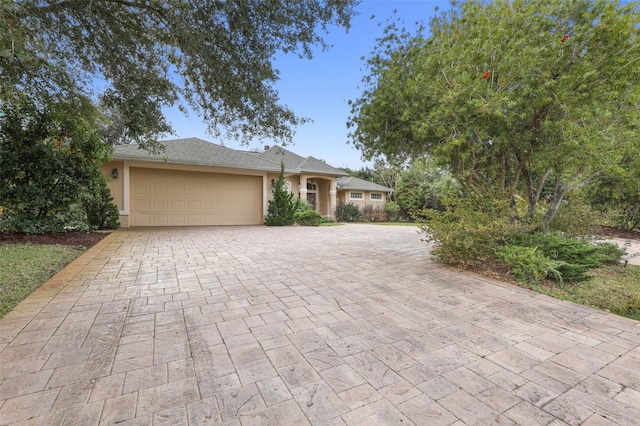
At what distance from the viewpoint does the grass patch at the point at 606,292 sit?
10.5 feet

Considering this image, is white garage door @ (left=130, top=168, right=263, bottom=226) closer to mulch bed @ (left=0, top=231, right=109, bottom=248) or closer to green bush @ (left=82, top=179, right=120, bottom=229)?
green bush @ (left=82, top=179, right=120, bottom=229)

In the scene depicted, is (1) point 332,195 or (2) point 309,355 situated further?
(1) point 332,195

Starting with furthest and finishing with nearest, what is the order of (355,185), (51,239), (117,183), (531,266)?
(355,185)
(117,183)
(51,239)
(531,266)

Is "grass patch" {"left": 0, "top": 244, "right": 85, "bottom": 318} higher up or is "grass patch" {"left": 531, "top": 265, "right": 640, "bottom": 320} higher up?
"grass patch" {"left": 0, "top": 244, "right": 85, "bottom": 318}

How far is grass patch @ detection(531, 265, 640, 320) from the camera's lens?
3197 millimetres

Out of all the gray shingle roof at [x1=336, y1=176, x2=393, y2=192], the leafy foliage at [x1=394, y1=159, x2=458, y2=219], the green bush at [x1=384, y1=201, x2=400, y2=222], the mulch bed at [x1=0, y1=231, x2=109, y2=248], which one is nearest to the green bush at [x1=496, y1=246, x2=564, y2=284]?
the mulch bed at [x1=0, y1=231, x2=109, y2=248]

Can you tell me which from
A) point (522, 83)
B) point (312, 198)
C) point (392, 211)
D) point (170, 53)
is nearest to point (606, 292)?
point (522, 83)

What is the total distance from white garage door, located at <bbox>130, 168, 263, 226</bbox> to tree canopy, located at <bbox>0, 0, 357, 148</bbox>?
202 inches

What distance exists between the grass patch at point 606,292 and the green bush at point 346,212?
42.7 feet

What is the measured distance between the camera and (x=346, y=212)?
17656 mm

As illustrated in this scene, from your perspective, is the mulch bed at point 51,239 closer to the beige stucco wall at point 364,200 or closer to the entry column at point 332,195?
the entry column at point 332,195

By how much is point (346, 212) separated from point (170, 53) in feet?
42.6

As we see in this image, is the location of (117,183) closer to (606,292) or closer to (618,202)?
(606,292)

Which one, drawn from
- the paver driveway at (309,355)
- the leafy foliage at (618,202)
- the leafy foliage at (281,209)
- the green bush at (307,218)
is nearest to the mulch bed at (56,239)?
the paver driveway at (309,355)
